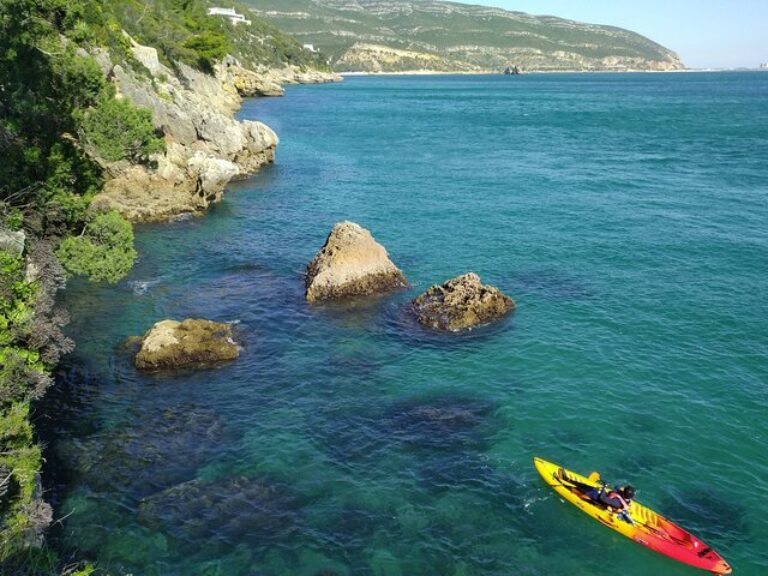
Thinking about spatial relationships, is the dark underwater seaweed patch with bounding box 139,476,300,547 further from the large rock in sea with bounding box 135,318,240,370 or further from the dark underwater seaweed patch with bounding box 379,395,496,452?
the large rock in sea with bounding box 135,318,240,370

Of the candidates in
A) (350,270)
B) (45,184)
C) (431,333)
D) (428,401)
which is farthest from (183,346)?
(431,333)

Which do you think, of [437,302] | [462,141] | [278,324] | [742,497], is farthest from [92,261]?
[462,141]

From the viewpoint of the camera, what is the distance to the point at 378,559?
21.7 metres

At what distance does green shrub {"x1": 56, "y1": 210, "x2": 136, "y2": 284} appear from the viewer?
1265 inches

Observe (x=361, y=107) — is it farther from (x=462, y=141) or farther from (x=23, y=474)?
(x=23, y=474)

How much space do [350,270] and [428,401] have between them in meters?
14.4

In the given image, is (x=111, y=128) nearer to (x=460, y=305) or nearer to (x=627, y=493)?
(x=460, y=305)

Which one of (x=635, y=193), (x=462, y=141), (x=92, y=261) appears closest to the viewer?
(x=92, y=261)

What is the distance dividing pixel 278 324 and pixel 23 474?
64.9 ft

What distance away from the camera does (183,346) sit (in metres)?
33.6

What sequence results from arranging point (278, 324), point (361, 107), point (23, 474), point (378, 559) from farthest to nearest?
point (361, 107)
point (278, 324)
point (378, 559)
point (23, 474)

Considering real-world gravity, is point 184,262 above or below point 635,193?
below

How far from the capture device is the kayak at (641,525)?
2161 cm

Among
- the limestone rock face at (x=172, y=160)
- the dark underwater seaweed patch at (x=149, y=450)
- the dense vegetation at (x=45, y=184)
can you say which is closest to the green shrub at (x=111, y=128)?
the dense vegetation at (x=45, y=184)
